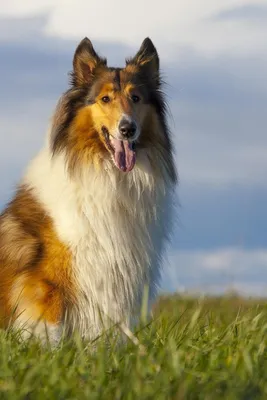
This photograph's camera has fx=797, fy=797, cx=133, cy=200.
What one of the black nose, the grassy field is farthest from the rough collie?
the grassy field

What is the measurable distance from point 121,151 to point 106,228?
2.54ft

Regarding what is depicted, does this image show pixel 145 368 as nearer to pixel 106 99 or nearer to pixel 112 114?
pixel 112 114

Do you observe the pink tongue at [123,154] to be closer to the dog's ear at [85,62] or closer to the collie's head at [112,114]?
the collie's head at [112,114]

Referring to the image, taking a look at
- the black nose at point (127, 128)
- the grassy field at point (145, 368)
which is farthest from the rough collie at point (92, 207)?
the grassy field at point (145, 368)

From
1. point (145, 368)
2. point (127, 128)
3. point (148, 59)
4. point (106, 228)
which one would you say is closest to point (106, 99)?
point (127, 128)

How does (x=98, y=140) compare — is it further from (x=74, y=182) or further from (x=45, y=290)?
(x=45, y=290)

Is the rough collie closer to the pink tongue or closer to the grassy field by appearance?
the pink tongue

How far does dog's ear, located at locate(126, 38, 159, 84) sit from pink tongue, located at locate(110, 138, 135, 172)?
0.90m

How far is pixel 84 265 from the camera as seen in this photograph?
7.43 metres

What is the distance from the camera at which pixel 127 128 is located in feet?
23.9

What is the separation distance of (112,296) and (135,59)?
92.9 inches

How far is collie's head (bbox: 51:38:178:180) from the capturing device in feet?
24.4

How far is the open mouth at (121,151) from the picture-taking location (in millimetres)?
7410

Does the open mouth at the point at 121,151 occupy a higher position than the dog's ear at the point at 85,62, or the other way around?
the dog's ear at the point at 85,62
